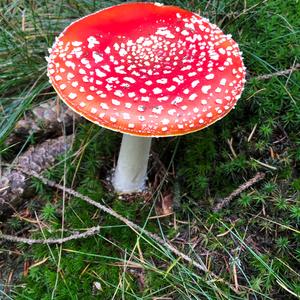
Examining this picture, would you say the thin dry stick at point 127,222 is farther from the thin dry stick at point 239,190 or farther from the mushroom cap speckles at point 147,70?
the mushroom cap speckles at point 147,70

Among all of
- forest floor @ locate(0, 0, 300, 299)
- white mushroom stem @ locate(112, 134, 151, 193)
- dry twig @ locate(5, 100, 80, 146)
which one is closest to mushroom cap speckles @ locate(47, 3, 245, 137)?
white mushroom stem @ locate(112, 134, 151, 193)

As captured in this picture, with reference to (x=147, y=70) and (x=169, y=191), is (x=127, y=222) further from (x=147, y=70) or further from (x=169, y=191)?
(x=147, y=70)

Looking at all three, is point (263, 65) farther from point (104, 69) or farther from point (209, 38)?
point (104, 69)

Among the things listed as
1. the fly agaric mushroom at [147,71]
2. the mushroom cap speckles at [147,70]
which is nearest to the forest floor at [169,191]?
the fly agaric mushroom at [147,71]

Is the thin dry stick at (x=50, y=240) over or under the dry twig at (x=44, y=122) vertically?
under

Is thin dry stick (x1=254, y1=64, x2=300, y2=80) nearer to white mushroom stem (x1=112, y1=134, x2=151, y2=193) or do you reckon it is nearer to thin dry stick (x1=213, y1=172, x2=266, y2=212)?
thin dry stick (x1=213, y1=172, x2=266, y2=212)

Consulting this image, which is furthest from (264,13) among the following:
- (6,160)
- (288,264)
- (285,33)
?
(6,160)
